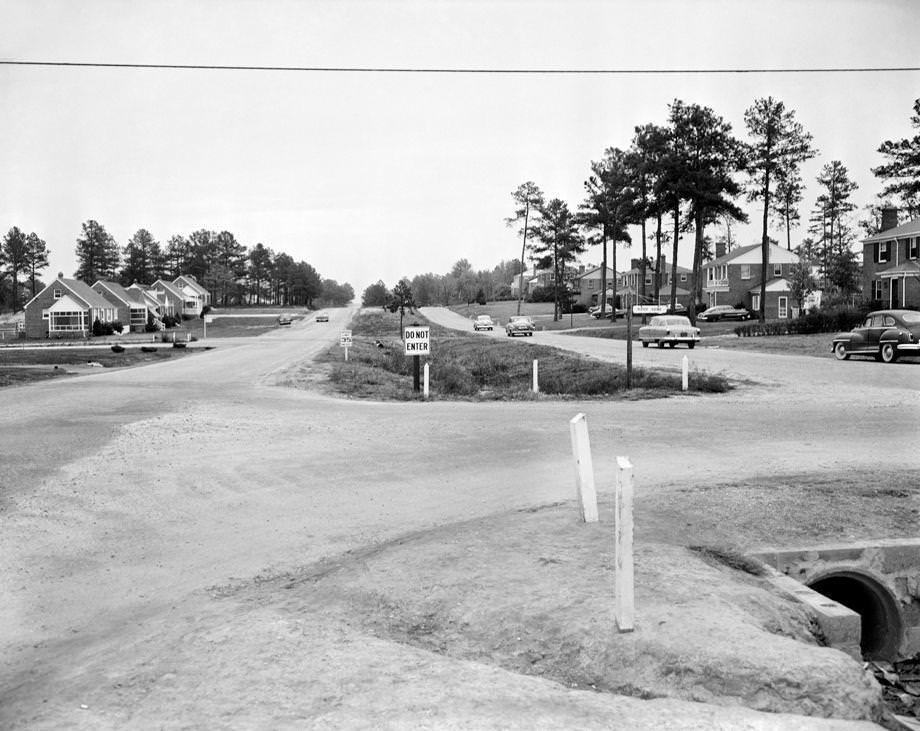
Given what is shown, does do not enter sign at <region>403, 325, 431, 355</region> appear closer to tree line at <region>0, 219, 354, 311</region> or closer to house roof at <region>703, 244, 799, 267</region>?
house roof at <region>703, 244, 799, 267</region>

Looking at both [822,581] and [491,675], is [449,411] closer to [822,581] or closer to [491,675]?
[822,581]

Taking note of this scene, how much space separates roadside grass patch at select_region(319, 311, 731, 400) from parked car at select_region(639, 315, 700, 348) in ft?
21.0

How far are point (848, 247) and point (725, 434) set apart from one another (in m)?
100

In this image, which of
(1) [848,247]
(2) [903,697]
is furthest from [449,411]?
(1) [848,247]

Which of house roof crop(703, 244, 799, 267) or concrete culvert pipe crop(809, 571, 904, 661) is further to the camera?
house roof crop(703, 244, 799, 267)

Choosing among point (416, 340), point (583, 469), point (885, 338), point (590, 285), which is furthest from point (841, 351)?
point (590, 285)

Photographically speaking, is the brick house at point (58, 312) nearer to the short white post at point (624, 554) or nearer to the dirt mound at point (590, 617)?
the dirt mound at point (590, 617)

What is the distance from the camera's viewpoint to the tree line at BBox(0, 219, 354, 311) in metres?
134

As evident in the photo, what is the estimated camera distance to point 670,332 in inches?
1697

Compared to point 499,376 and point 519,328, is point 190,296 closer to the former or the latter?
point 519,328

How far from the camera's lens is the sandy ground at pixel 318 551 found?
4.22 metres

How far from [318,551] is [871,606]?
191 inches

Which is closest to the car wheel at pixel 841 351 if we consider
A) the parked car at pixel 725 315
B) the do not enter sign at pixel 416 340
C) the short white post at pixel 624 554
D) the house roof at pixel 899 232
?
the do not enter sign at pixel 416 340

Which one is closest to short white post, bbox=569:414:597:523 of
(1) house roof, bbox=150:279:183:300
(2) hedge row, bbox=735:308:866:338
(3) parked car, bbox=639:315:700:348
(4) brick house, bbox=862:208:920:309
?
(3) parked car, bbox=639:315:700:348
